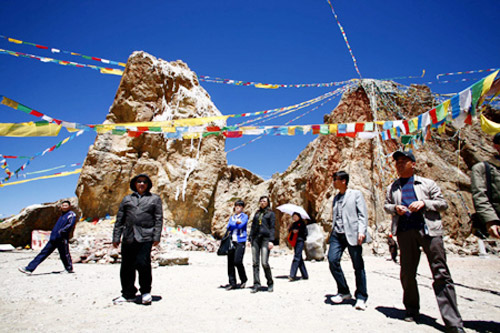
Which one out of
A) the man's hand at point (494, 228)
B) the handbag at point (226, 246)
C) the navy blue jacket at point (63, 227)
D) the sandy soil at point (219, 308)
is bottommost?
the sandy soil at point (219, 308)

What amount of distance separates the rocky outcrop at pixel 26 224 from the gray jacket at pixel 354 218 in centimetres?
1291

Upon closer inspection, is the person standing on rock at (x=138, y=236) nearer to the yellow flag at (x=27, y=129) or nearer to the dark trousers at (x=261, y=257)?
the dark trousers at (x=261, y=257)

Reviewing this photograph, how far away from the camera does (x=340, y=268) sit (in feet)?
12.6

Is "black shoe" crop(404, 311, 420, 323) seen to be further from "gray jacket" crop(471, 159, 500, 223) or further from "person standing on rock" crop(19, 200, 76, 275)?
"person standing on rock" crop(19, 200, 76, 275)

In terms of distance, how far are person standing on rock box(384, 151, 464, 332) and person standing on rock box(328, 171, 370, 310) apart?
1.65 ft

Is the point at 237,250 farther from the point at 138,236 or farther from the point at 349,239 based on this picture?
the point at 349,239

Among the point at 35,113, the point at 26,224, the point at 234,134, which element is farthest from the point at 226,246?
the point at 26,224

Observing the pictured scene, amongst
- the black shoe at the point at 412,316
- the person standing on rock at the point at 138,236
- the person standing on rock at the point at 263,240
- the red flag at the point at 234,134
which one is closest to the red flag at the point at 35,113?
the person standing on rock at the point at 138,236

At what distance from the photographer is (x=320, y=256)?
9.59 m

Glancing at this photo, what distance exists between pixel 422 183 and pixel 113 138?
710 inches

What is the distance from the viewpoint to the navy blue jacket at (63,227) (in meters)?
6.30

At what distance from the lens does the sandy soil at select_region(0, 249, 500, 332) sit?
9.18ft

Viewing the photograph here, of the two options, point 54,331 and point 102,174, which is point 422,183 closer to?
point 54,331

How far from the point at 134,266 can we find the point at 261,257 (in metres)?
2.07
